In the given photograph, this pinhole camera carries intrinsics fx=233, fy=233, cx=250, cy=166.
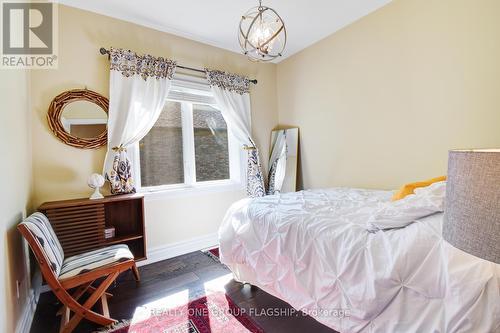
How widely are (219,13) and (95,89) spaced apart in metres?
1.58

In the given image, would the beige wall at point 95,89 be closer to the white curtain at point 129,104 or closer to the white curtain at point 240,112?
the white curtain at point 129,104

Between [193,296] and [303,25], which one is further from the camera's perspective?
[303,25]

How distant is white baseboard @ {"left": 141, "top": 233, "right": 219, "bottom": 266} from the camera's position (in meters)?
2.75

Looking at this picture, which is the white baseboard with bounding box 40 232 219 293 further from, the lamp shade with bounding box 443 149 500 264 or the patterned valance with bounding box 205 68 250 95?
the lamp shade with bounding box 443 149 500 264

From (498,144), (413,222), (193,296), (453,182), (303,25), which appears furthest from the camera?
(303,25)

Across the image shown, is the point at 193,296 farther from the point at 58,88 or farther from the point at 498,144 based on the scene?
the point at 498,144

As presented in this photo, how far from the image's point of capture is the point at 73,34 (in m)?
2.36

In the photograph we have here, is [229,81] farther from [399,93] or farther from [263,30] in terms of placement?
[399,93]

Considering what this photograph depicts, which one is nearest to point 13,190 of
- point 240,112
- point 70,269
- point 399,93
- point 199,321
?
point 70,269

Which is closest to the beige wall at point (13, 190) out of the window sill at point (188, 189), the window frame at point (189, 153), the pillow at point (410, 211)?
the window frame at point (189, 153)

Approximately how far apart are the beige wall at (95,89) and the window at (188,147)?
30 centimetres

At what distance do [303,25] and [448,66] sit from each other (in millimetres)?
1615

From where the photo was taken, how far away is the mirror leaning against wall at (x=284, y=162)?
3617 mm

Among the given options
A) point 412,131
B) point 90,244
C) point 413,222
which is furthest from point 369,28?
point 90,244
